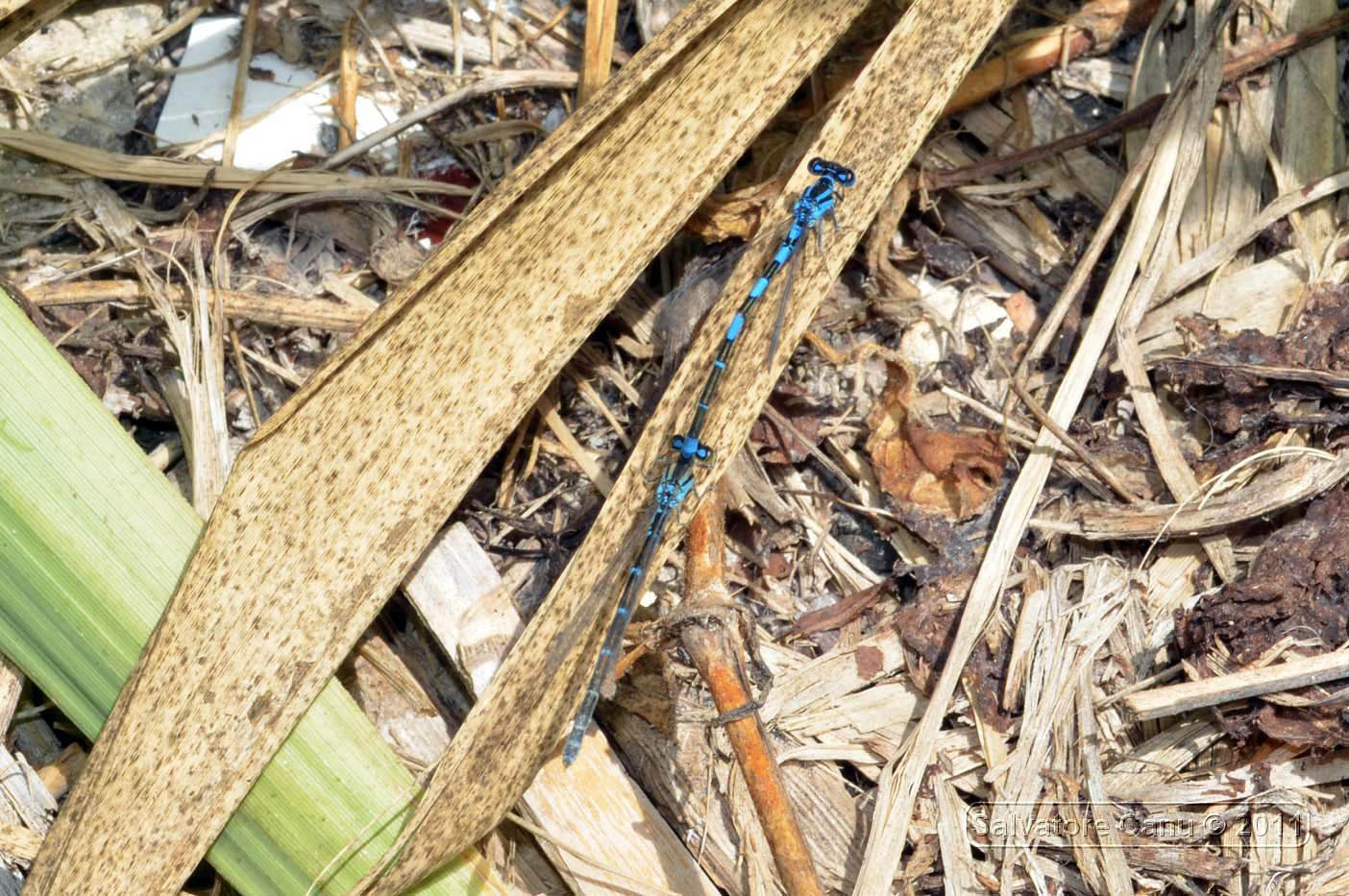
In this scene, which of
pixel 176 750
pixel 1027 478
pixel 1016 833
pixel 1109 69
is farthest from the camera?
pixel 1109 69

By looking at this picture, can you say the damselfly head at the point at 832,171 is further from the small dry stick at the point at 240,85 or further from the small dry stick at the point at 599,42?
the small dry stick at the point at 240,85

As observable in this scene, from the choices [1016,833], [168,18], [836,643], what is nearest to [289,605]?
[836,643]

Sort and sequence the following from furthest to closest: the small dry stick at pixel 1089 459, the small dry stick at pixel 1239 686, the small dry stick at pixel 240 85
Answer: the small dry stick at pixel 240 85
the small dry stick at pixel 1089 459
the small dry stick at pixel 1239 686

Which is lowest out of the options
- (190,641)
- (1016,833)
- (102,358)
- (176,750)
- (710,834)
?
(1016,833)

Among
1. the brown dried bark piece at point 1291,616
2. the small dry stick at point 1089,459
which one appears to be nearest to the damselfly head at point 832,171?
the small dry stick at point 1089,459

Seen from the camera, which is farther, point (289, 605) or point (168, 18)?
point (168, 18)

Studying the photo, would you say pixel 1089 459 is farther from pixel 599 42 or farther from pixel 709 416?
pixel 599 42

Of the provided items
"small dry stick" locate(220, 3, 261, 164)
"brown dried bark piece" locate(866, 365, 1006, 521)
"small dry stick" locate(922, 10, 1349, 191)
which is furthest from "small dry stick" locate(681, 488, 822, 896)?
"small dry stick" locate(220, 3, 261, 164)

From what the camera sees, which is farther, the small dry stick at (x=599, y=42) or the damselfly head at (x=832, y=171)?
the small dry stick at (x=599, y=42)

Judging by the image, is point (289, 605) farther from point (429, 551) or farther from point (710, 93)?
point (710, 93)
